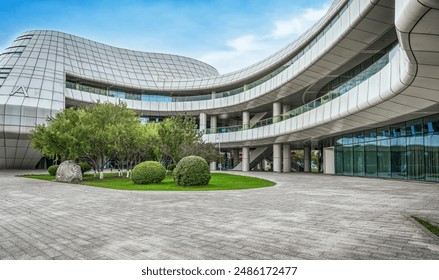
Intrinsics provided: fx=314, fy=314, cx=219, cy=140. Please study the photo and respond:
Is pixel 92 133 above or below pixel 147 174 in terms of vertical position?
above

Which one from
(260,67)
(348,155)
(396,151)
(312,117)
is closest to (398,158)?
(396,151)

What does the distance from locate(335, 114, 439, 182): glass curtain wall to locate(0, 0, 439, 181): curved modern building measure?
8cm

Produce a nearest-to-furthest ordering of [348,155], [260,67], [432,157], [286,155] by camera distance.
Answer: [432,157]
[348,155]
[286,155]
[260,67]

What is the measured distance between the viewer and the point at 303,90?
109ft

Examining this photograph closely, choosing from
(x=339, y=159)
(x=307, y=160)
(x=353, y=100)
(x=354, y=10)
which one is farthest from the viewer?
(x=307, y=160)

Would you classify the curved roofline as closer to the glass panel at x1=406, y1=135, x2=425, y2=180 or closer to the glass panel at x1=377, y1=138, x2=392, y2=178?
the glass panel at x1=406, y1=135, x2=425, y2=180

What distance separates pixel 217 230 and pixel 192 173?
11.2 meters

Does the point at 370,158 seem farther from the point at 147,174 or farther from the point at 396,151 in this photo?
the point at 147,174

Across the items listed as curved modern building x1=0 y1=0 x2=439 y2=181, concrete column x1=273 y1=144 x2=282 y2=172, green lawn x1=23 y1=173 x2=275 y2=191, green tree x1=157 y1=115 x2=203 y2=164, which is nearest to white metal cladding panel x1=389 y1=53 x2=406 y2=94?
curved modern building x1=0 y1=0 x2=439 y2=181

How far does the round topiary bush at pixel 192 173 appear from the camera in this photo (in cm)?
1806

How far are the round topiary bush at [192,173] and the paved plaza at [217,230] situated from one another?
6.77 metres

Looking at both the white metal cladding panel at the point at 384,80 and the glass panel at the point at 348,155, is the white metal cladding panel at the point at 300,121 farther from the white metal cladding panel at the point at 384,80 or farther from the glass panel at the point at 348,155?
the white metal cladding panel at the point at 384,80

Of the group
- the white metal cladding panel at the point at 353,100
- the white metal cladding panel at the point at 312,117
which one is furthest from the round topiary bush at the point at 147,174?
the white metal cladding panel at the point at 312,117
